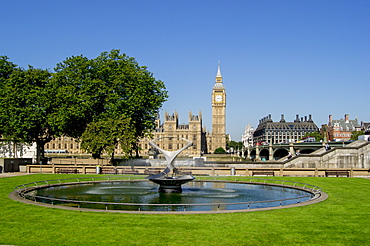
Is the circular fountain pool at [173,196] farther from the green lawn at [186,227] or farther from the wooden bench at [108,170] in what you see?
the wooden bench at [108,170]

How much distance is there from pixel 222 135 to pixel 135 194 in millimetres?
165614

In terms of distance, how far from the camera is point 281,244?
11273 millimetres

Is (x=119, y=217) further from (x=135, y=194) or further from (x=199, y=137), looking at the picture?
(x=199, y=137)

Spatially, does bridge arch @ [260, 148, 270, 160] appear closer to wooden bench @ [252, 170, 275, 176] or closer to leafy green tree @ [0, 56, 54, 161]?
leafy green tree @ [0, 56, 54, 161]

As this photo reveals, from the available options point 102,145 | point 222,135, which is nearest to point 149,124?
point 102,145

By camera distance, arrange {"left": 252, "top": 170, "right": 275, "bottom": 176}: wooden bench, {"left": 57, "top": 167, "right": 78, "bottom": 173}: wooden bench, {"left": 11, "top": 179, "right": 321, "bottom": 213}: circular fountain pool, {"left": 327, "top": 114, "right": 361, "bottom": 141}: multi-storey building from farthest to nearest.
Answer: {"left": 327, "top": 114, "right": 361, "bottom": 141}: multi-storey building, {"left": 57, "top": 167, "right": 78, "bottom": 173}: wooden bench, {"left": 252, "top": 170, "right": 275, "bottom": 176}: wooden bench, {"left": 11, "top": 179, "right": 321, "bottom": 213}: circular fountain pool

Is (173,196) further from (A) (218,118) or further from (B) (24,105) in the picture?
(A) (218,118)

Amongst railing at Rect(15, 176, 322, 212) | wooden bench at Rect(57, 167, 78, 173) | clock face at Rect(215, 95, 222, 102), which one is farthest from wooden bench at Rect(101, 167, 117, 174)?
clock face at Rect(215, 95, 222, 102)

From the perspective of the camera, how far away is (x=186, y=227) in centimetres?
1313

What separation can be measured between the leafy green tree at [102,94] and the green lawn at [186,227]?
32070 mm

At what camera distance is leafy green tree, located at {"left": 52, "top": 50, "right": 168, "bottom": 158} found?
48375 mm

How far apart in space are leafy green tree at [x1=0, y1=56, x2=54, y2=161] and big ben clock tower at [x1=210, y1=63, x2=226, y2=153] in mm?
140968

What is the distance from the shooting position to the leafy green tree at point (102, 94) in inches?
1905

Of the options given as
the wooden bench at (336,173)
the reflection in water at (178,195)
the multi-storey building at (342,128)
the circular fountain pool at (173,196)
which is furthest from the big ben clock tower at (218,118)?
the reflection in water at (178,195)
